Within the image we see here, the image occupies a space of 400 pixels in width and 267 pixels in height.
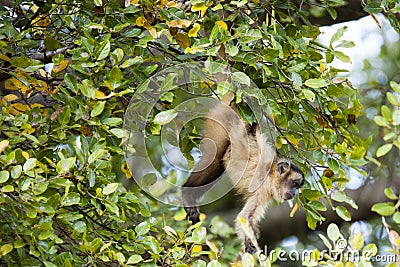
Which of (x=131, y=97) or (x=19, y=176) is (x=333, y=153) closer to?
(x=131, y=97)

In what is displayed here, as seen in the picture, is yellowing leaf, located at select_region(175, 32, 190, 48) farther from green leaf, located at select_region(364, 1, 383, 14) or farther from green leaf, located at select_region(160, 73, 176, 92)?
green leaf, located at select_region(364, 1, 383, 14)

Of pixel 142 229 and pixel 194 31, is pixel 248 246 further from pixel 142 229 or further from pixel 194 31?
pixel 194 31

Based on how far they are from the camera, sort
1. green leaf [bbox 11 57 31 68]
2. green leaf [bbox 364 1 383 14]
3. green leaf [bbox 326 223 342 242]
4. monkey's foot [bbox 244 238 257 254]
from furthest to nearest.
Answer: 1. monkey's foot [bbox 244 238 257 254]
2. green leaf [bbox 364 1 383 14]
3. green leaf [bbox 11 57 31 68]
4. green leaf [bbox 326 223 342 242]

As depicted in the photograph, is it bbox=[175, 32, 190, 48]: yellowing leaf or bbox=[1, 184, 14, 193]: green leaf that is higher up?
bbox=[175, 32, 190, 48]: yellowing leaf

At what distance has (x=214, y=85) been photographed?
1.04 m

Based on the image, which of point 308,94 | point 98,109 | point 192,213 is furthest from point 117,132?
point 192,213

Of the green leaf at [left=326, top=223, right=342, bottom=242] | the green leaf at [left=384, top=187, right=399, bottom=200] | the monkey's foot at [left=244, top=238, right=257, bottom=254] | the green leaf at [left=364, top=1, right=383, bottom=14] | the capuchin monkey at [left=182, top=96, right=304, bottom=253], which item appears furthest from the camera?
the monkey's foot at [left=244, top=238, right=257, bottom=254]

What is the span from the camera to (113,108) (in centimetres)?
98

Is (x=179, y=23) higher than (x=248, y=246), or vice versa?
(x=179, y=23)

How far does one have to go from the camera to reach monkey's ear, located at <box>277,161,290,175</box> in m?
1.22

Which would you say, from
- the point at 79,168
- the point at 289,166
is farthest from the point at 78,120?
the point at 289,166

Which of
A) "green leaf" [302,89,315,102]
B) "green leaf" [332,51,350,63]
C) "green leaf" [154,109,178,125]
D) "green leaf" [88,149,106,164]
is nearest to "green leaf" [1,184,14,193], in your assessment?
"green leaf" [88,149,106,164]

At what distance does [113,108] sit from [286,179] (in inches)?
16.9

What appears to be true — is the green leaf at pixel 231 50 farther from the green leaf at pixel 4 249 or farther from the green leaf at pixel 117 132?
the green leaf at pixel 4 249
